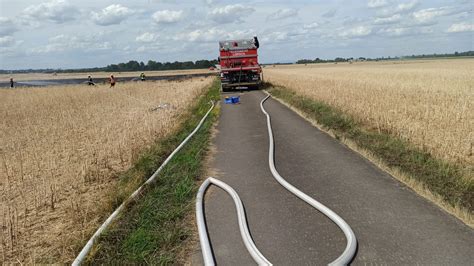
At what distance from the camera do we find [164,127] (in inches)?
478

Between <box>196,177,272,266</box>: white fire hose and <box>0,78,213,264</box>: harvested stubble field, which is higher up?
<box>196,177,272,266</box>: white fire hose

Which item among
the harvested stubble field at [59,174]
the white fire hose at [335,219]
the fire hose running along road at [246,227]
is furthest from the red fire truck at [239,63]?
the fire hose running along road at [246,227]

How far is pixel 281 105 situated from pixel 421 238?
13.9 m

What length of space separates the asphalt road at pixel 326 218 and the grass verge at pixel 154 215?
34 cm

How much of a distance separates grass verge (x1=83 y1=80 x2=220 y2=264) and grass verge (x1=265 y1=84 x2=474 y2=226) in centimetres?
359

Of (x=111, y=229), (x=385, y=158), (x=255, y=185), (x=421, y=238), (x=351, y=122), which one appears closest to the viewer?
(x=421, y=238)

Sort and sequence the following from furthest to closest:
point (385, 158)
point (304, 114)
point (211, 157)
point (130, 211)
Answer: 1. point (304, 114)
2. point (211, 157)
3. point (385, 158)
4. point (130, 211)

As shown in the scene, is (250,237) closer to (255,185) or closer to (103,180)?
(255,185)

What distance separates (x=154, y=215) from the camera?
199 inches

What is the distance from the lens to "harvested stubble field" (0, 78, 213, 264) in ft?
15.0

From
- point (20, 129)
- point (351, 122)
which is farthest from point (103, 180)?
point (20, 129)

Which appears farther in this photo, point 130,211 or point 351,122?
point 351,122

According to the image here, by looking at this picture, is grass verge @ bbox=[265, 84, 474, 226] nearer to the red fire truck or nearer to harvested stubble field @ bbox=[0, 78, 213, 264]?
harvested stubble field @ bbox=[0, 78, 213, 264]

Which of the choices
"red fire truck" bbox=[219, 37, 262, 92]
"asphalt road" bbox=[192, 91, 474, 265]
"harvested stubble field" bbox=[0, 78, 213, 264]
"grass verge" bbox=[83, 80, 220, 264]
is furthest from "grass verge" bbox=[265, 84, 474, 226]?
"red fire truck" bbox=[219, 37, 262, 92]
